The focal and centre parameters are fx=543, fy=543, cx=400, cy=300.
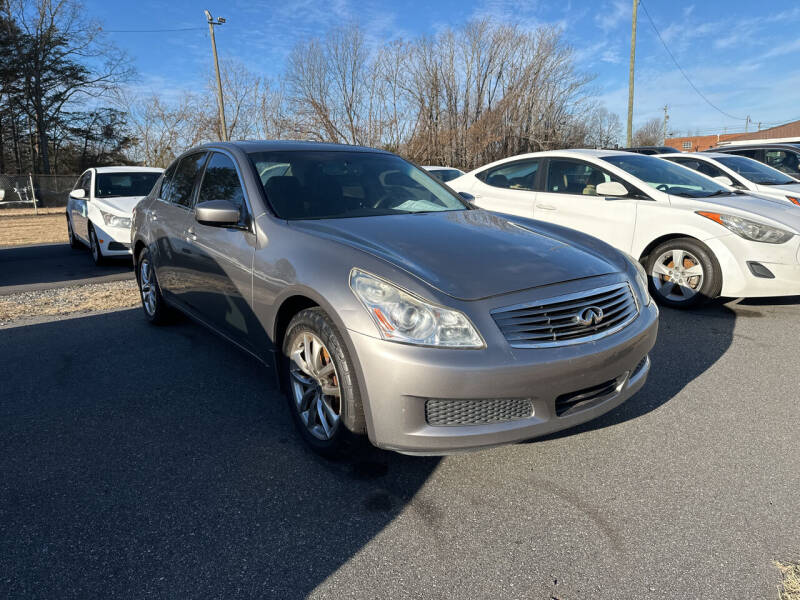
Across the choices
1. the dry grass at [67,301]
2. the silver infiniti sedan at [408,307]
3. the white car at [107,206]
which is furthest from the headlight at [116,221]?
the silver infiniti sedan at [408,307]

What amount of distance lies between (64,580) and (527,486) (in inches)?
74.8

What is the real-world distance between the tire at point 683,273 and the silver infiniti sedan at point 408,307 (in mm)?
2496

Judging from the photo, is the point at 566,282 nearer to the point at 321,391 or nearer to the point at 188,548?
the point at 321,391

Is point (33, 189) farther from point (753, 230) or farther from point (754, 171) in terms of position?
point (753, 230)

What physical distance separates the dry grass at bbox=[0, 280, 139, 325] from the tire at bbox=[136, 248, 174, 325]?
0.97 meters

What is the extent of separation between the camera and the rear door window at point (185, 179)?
424cm

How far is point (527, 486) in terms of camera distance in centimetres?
252

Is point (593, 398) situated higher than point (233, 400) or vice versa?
point (593, 398)

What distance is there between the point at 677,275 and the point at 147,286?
17.1ft

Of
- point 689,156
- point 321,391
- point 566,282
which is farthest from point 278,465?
point 689,156

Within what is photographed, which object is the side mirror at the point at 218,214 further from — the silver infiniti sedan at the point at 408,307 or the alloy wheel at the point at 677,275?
the alloy wheel at the point at 677,275

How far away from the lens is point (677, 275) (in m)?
5.46

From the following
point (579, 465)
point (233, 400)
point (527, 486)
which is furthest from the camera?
point (233, 400)

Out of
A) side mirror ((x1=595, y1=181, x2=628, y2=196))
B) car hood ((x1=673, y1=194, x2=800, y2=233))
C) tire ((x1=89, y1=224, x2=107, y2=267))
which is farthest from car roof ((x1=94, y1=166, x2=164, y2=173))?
car hood ((x1=673, y1=194, x2=800, y2=233))
